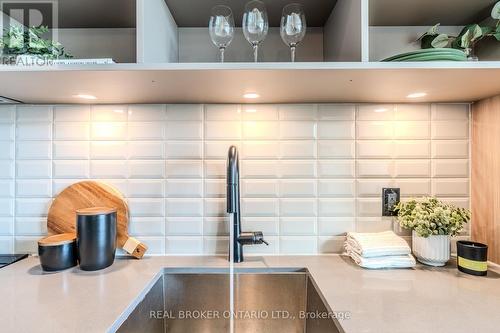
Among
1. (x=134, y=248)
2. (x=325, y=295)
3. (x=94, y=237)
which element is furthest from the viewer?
(x=134, y=248)

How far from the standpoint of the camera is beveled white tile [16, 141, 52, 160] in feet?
3.66

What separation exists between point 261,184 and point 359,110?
488 millimetres

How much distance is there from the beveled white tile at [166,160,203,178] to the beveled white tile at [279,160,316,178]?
0.33 meters

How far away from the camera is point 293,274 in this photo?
1.00 m

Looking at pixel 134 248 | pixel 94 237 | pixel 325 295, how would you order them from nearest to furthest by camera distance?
1. pixel 325 295
2. pixel 94 237
3. pixel 134 248

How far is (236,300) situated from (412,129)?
3.07 feet

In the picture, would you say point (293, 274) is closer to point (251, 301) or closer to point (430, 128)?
point (251, 301)

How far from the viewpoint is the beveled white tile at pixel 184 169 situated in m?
1.12

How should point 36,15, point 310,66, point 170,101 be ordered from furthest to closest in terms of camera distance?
point 170,101, point 36,15, point 310,66

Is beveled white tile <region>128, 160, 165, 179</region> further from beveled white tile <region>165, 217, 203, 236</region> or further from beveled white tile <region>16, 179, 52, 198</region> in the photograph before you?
beveled white tile <region>16, 179, 52, 198</region>

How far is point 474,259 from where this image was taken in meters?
0.92

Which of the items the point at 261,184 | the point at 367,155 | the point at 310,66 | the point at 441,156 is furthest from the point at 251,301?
the point at 441,156

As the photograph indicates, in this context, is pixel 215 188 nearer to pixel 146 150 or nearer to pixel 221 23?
pixel 146 150

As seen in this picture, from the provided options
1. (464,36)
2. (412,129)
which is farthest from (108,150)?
(464,36)
